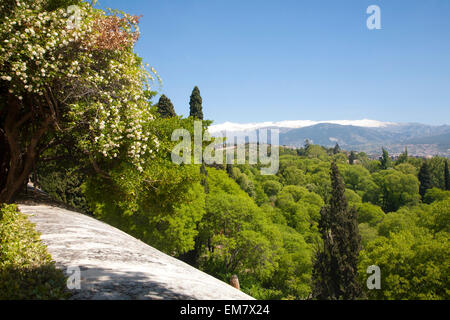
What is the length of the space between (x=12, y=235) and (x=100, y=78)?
547 cm

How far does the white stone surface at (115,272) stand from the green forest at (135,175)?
3.12m

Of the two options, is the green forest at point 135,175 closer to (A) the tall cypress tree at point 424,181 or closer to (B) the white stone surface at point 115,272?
(B) the white stone surface at point 115,272

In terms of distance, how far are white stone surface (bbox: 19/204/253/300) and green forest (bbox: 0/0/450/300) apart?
123 inches

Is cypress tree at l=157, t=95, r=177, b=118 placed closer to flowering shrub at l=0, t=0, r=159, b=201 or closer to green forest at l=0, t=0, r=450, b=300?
green forest at l=0, t=0, r=450, b=300

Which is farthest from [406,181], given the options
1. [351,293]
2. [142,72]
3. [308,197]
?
Answer: [142,72]

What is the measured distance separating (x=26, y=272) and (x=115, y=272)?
4.19 ft

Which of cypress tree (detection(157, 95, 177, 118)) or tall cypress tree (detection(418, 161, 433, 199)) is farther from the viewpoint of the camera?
tall cypress tree (detection(418, 161, 433, 199))

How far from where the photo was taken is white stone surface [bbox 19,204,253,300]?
3900mm

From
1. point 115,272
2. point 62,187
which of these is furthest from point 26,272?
point 62,187

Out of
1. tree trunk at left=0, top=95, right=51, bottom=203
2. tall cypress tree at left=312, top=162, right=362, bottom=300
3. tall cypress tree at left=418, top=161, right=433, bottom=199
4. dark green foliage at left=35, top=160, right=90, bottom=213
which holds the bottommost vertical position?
tall cypress tree at left=312, top=162, right=362, bottom=300

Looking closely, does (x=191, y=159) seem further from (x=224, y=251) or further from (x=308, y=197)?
(x=308, y=197)

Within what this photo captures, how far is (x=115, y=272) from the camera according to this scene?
184 inches

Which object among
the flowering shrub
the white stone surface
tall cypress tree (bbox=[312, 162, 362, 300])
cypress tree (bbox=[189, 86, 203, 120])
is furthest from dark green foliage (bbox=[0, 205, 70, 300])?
cypress tree (bbox=[189, 86, 203, 120])
